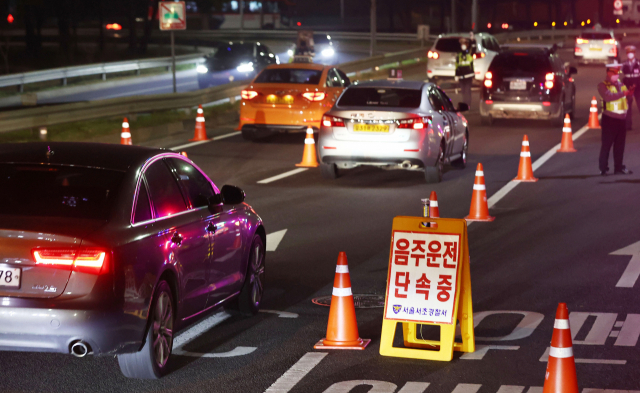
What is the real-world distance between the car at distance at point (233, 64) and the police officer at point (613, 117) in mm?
18157

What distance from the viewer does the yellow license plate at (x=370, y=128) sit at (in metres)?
15.5

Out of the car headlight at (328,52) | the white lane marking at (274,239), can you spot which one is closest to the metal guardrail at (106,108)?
the white lane marking at (274,239)

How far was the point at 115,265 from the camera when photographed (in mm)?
5984

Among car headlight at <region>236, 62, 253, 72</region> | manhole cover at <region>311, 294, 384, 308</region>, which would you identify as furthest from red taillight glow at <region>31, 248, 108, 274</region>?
car headlight at <region>236, 62, 253, 72</region>

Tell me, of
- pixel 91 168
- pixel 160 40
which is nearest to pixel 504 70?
pixel 91 168

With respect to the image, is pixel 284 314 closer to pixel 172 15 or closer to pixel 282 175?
pixel 282 175

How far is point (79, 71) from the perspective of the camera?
39.1 meters

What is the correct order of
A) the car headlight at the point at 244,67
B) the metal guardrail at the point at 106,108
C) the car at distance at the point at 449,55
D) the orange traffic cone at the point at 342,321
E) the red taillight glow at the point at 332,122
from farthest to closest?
the car at distance at the point at 449,55, the car headlight at the point at 244,67, the metal guardrail at the point at 106,108, the red taillight glow at the point at 332,122, the orange traffic cone at the point at 342,321

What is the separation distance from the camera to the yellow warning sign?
7227 millimetres

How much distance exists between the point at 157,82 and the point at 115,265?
3689 cm

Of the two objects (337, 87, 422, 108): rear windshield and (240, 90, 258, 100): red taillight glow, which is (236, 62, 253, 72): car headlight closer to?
(240, 90, 258, 100): red taillight glow

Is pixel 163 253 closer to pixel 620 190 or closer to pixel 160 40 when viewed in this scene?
pixel 620 190

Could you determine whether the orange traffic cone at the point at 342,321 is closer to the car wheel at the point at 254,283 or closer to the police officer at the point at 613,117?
the car wheel at the point at 254,283

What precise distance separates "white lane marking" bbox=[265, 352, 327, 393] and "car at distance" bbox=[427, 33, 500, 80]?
92.5ft
